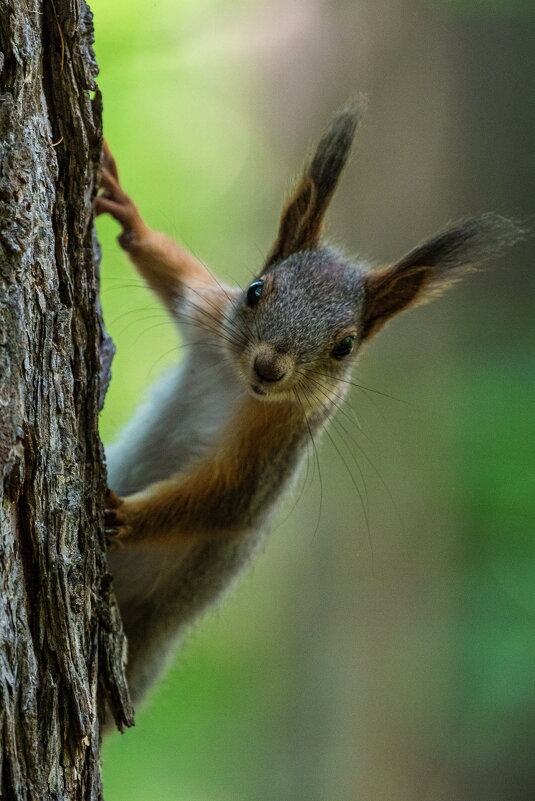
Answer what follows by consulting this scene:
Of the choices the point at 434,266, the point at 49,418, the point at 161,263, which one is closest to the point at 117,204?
the point at 161,263

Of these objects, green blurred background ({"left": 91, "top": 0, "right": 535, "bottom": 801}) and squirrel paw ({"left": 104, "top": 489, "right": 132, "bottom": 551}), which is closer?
squirrel paw ({"left": 104, "top": 489, "right": 132, "bottom": 551})

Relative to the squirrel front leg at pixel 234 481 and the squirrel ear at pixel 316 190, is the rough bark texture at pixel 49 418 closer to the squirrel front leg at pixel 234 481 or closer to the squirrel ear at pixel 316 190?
the squirrel front leg at pixel 234 481

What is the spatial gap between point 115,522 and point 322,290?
78cm

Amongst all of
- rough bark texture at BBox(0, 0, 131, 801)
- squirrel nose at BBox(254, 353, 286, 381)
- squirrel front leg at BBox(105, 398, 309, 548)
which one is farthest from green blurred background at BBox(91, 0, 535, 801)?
rough bark texture at BBox(0, 0, 131, 801)

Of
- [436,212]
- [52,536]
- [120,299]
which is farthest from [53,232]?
[436,212]

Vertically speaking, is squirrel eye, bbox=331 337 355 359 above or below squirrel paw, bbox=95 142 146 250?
below

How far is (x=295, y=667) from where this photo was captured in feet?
14.5

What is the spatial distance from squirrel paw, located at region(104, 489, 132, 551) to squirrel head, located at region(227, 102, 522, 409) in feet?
1.41

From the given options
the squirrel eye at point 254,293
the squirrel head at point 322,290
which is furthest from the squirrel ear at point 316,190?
the squirrel eye at point 254,293

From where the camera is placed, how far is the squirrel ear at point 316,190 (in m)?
2.11

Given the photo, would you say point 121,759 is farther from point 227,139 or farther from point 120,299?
point 227,139

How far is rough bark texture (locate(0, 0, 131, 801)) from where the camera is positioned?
1307 millimetres

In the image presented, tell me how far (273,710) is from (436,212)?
8.84 feet

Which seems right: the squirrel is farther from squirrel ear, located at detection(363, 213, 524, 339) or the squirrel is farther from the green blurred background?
the green blurred background
